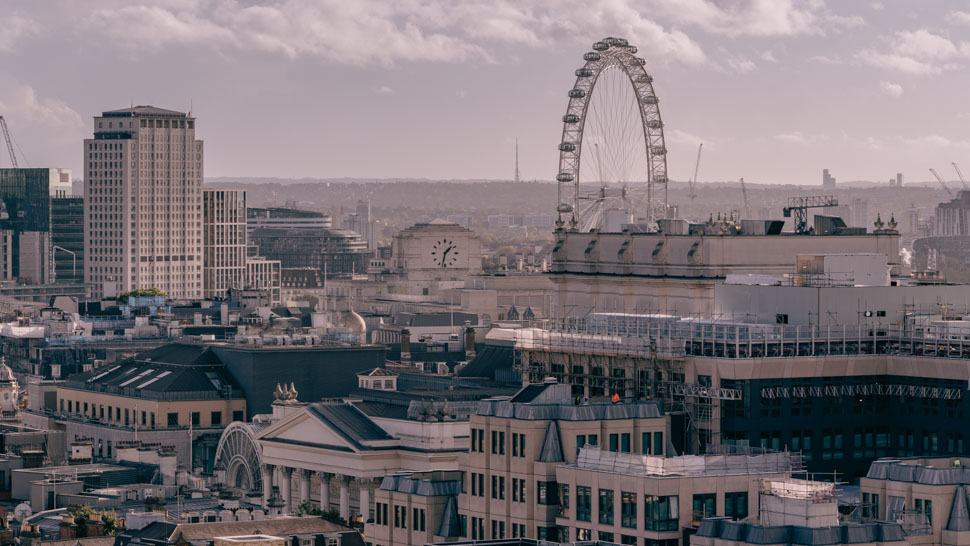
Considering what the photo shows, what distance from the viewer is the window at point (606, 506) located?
145750 mm

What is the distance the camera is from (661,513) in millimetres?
143500

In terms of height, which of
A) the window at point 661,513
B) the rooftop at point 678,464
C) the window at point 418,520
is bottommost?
the window at point 418,520

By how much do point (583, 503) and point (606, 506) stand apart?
8.44 feet

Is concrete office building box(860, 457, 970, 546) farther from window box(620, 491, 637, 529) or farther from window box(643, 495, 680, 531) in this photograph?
window box(620, 491, 637, 529)

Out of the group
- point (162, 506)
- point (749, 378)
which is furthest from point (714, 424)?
point (162, 506)

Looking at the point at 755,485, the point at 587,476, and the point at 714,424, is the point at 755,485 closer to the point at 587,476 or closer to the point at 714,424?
the point at 587,476

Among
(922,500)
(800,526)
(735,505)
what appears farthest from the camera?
(735,505)

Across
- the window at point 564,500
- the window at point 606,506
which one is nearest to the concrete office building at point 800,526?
the window at point 606,506

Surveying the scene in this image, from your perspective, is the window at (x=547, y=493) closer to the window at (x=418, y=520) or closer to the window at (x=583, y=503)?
the window at (x=583, y=503)

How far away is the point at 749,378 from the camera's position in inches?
6550

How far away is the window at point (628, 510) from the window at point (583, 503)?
10.0 feet

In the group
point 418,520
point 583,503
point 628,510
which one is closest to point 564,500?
point 583,503

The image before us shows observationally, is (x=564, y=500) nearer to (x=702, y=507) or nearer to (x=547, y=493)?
(x=547, y=493)

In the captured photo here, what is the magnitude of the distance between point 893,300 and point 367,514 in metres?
38.4
